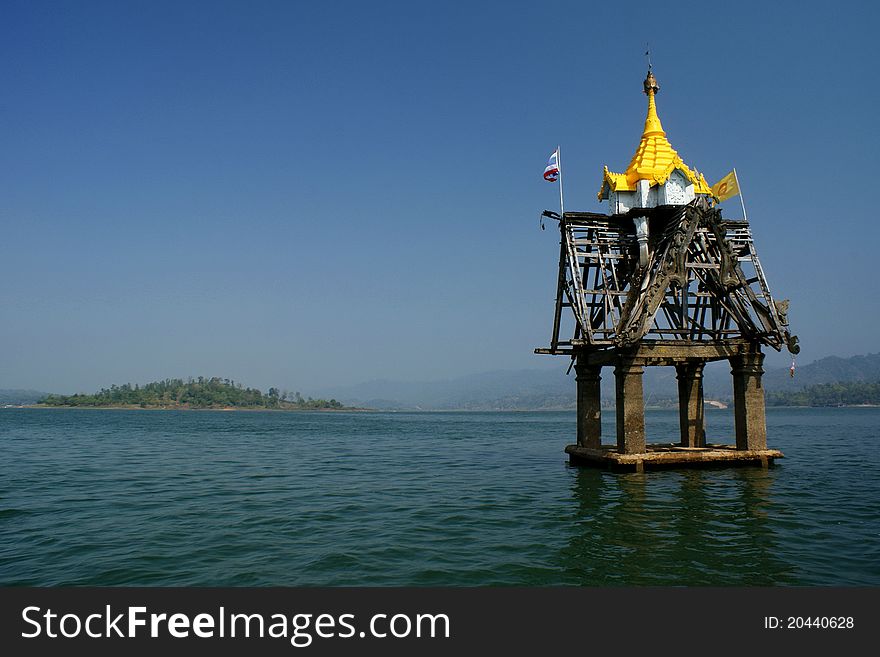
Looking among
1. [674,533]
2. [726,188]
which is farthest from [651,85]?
[674,533]

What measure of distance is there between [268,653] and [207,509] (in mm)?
14735

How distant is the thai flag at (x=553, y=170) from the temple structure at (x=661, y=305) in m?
2.54

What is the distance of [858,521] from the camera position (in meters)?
19.0

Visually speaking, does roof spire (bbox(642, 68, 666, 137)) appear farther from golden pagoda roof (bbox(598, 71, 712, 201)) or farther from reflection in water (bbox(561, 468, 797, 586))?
reflection in water (bbox(561, 468, 797, 586))

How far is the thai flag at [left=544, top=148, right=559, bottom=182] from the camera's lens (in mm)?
35281

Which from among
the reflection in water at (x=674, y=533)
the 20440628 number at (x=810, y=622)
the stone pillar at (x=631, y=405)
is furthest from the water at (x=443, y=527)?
the 20440628 number at (x=810, y=622)

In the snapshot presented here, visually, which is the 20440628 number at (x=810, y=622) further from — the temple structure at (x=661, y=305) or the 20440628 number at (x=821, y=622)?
the temple structure at (x=661, y=305)

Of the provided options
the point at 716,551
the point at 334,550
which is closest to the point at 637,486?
the point at 716,551

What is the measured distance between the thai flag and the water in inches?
610

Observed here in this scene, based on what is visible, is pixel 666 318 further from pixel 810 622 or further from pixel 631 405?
pixel 810 622

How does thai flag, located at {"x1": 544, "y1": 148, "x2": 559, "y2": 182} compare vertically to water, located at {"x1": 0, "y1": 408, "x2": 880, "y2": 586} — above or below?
above

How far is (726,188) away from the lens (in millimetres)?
33531

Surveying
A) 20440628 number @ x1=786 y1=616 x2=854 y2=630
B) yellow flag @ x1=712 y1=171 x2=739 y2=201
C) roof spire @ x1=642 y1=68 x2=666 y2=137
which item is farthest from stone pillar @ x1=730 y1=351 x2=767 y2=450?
20440628 number @ x1=786 y1=616 x2=854 y2=630

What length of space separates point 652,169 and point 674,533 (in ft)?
73.0
